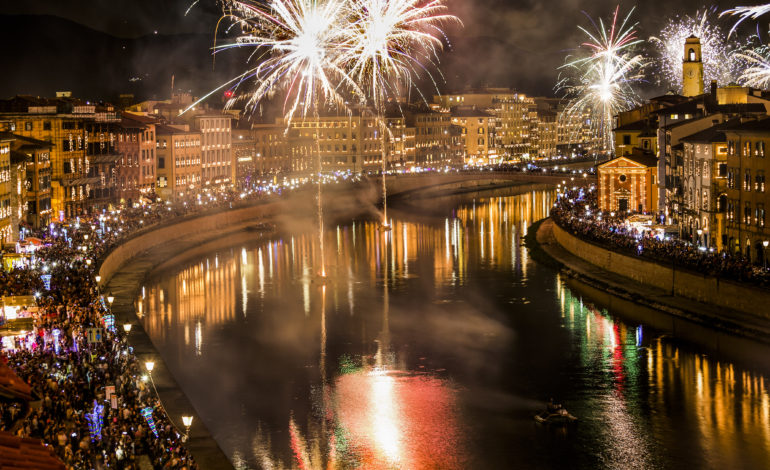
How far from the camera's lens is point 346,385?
1307 inches

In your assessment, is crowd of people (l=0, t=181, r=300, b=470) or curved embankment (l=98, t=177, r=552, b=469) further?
curved embankment (l=98, t=177, r=552, b=469)

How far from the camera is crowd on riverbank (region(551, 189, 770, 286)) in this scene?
133ft

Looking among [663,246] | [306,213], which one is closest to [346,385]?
[663,246]

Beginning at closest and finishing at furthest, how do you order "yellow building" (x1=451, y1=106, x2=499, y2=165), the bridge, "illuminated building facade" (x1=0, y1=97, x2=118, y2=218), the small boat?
1. the small boat
2. "illuminated building facade" (x1=0, y1=97, x2=118, y2=218)
3. the bridge
4. "yellow building" (x1=451, y1=106, x2=499, y2=165)

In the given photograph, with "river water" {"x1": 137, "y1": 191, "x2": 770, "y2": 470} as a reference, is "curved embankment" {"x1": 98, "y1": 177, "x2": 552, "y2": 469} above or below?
above

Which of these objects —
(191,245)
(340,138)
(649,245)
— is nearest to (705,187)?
(649,245)

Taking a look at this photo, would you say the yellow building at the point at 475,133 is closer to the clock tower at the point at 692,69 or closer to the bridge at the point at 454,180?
the bridge at the point at 454,180

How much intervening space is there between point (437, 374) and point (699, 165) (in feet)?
83.3

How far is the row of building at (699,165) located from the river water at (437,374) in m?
7.87

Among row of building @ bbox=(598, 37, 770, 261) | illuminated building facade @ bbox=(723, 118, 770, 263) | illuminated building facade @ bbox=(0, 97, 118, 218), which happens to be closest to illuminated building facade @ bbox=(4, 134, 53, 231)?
illuminated building facade @ bbox=(0, 97, 118, 218)

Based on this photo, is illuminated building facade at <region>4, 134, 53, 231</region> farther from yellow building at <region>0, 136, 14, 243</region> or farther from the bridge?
the bridge

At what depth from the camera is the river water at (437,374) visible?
26.9 meters

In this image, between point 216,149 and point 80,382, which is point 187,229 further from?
point 80,382

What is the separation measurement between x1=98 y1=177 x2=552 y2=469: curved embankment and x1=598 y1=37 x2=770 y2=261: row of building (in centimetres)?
2673
